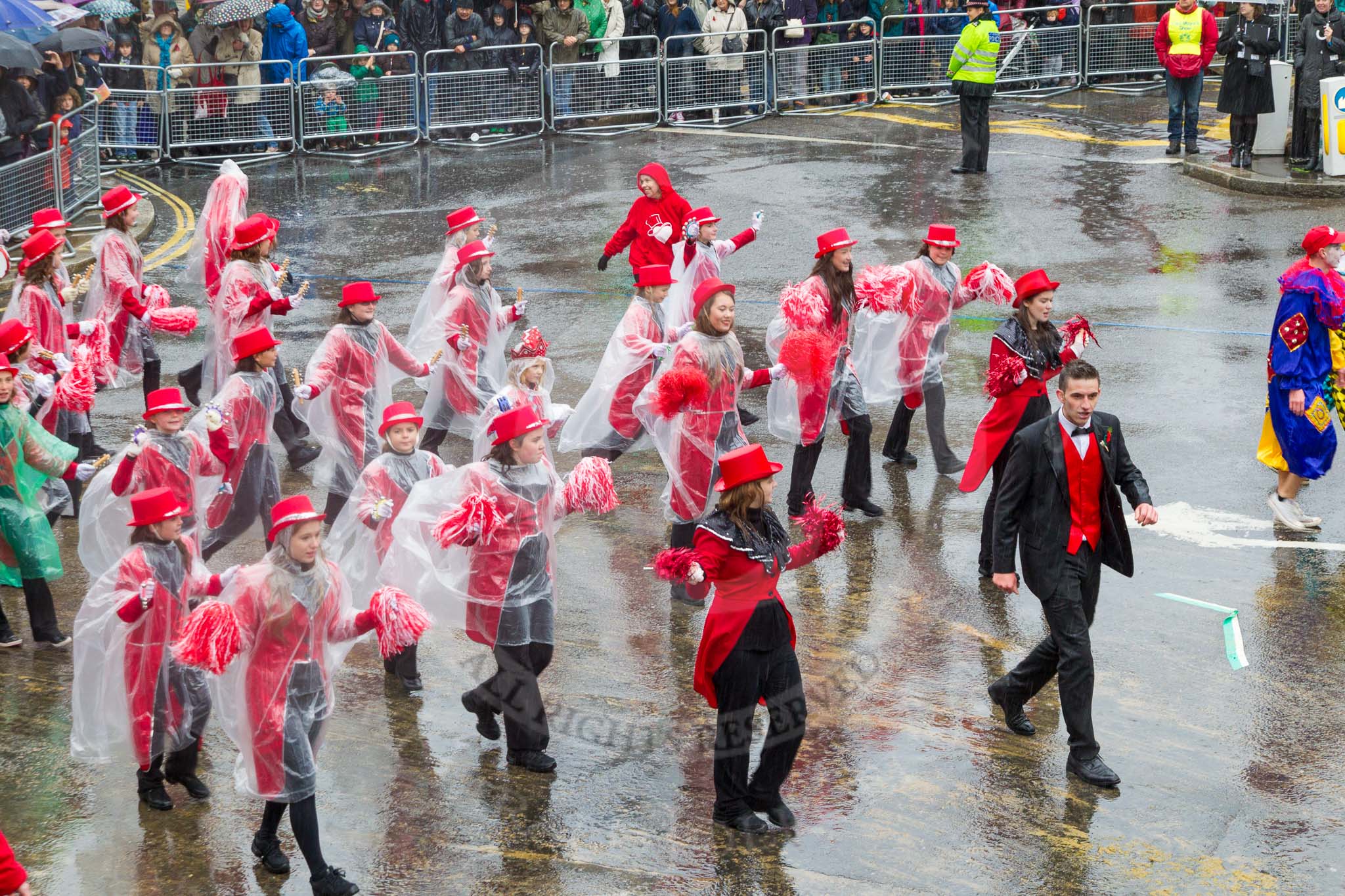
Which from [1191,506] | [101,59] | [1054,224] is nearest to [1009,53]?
[1054,224]

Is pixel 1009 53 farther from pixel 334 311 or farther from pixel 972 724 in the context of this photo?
pixel 972 724

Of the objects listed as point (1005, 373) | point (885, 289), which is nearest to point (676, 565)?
point (1005, 373)

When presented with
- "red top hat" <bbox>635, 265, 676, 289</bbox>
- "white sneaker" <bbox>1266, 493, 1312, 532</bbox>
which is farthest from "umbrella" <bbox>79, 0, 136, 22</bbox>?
"white sneaker" <bbox>1266, 493, 1312, 532</bbox>

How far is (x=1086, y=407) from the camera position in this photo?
24.1ft

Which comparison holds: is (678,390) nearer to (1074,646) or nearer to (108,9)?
(1074,646)

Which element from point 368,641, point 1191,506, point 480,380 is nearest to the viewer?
point 368,641

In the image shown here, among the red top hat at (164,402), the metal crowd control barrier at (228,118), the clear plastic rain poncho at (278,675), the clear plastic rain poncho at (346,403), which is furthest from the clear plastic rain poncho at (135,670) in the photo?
the metal crowd control barrier at (228,118)

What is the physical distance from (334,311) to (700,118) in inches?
388

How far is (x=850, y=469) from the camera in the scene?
35.0 feet

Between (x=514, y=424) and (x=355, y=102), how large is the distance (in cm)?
1580

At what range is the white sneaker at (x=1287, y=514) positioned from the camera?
10.1 meters

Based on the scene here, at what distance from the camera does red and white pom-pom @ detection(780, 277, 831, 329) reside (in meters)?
10.3

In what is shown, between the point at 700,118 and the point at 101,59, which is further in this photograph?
the point at 700,118

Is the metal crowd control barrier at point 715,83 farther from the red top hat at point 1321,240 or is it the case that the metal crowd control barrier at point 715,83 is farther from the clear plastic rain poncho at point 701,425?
the clear plastic rain poncho at point 701,425
